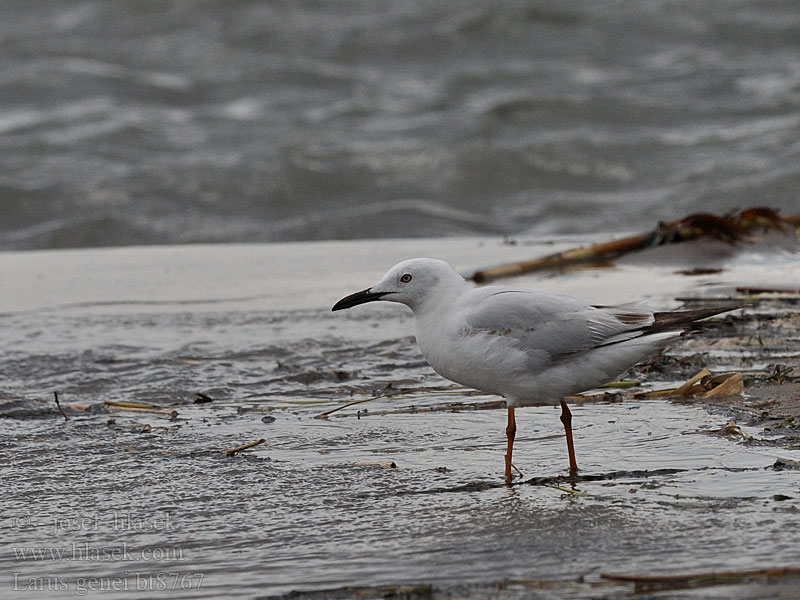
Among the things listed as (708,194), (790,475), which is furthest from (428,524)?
(708,194)

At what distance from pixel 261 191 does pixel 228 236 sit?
1.34m

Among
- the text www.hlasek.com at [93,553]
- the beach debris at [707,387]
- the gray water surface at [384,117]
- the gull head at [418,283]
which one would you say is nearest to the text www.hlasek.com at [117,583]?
the text www.hlasek.com at [93,553]

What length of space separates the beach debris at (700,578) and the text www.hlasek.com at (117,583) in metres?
1.09

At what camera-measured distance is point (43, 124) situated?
15.5 m

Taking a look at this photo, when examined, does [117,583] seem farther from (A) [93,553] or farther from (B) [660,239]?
(B) [660,239]

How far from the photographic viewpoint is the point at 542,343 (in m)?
3.85

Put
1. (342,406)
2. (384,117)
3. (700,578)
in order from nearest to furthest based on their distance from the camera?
(700,578) < (342,406) < (384,117)

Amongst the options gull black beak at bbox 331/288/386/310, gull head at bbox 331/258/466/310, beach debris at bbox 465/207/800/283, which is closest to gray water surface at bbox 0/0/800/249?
beach debris at bbox 465/207/800/283

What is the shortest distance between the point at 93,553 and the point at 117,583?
242 mm

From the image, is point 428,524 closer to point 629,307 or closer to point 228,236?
point 629,307

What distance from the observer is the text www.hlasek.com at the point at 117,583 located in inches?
114

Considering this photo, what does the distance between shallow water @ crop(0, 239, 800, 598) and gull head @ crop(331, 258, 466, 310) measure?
52cm

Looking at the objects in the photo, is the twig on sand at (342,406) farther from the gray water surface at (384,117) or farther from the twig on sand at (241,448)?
the gray water surface at (384,117)

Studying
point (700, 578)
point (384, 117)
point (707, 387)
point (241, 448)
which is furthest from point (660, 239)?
point (384, 117)
